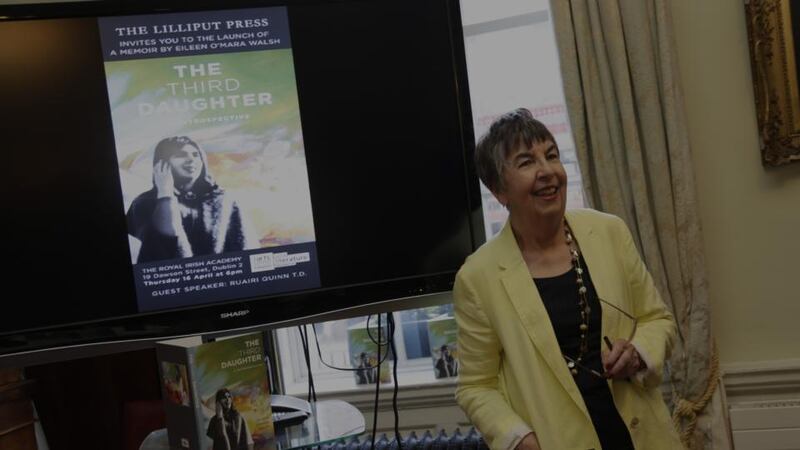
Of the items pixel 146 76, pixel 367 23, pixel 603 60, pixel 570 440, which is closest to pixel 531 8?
pixel 603 60

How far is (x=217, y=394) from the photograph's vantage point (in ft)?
5.72

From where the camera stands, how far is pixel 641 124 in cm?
236

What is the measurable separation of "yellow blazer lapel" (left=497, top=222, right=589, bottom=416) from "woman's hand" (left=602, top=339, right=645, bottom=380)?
95mm

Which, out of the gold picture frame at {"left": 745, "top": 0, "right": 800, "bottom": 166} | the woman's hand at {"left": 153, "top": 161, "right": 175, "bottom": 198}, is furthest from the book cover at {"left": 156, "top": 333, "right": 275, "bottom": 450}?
the gold picture frame at {"left": 745, "top": 0, "right": 800, "bottom": 166}

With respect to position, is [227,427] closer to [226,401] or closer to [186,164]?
[226,401]

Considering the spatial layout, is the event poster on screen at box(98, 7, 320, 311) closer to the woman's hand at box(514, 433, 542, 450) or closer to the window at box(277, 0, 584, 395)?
the woman's hand at box(514, 433, 542, 450)

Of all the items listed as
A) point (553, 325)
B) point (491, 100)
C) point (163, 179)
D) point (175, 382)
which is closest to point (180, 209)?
point (163, 179)

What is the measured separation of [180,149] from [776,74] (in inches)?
70.8

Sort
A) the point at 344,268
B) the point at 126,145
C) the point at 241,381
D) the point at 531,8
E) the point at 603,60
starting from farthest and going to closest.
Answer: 1. the point at 531,8
2. the point at 603,60
3. the point at 344,268
4. the point at 126,145
5. the point at 241,381

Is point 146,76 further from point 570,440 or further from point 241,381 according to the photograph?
point 570,440

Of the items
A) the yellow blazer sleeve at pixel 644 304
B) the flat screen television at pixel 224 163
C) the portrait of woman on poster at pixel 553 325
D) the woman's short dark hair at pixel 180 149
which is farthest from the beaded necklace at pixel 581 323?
the woman's short dark hair at pixel 180 149

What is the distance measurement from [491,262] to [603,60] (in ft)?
3.07

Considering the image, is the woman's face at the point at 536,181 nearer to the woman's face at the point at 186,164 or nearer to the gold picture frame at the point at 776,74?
the woman's face at the point at 186,164

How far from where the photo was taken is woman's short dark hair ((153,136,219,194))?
196cm
